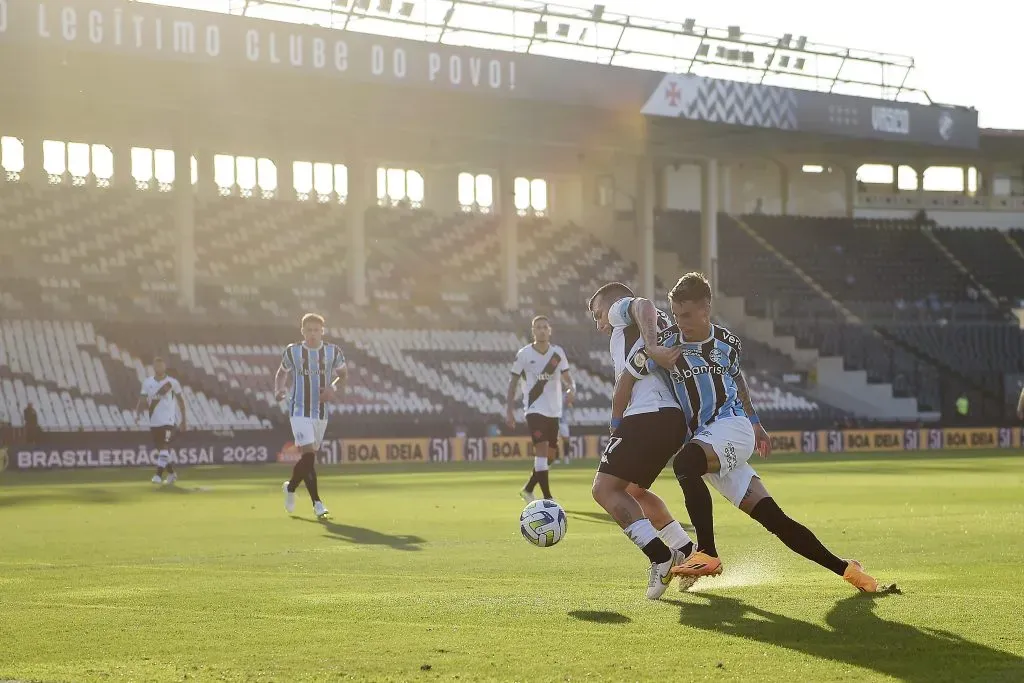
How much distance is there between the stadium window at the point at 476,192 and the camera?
5750cm

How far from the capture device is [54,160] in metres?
49.8

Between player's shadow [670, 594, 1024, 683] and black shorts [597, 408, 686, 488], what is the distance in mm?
816

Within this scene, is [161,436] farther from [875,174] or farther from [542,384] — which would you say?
[875,174]

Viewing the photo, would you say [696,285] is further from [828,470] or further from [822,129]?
[822,129]

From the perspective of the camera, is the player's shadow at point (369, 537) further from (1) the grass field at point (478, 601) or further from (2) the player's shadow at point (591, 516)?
(2) the player's shadow at point (591, 516)

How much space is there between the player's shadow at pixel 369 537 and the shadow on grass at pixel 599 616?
4524 millimetres

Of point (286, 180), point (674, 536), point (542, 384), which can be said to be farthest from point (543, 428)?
point (286, 180)

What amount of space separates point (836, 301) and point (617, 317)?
46.3 metres

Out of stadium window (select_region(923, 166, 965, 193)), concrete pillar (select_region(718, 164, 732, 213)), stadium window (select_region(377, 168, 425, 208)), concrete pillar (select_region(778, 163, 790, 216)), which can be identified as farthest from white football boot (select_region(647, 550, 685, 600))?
stadium window (select_region(923, 166, 965, 193))

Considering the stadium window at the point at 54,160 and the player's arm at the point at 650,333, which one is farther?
the stadium window at the point at 54,160

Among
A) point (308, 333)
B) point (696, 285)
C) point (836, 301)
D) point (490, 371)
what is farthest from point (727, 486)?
point (836, 301)

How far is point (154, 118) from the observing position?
44.1 meters


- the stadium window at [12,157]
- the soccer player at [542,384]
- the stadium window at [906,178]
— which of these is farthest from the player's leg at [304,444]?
the stadium window at [906,178]

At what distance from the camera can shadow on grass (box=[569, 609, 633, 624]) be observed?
318 inches
